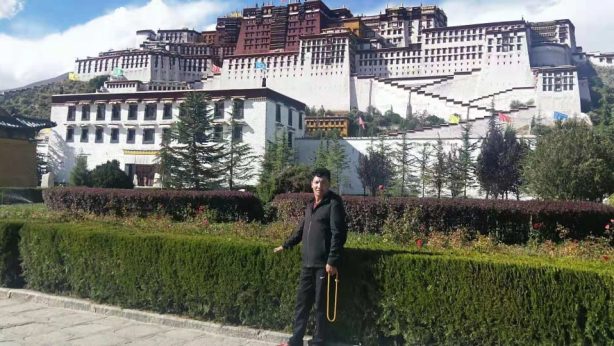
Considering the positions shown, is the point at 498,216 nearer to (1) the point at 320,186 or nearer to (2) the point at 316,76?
(1) the point at 320,186

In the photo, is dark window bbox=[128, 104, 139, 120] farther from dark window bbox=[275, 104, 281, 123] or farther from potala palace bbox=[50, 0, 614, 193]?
dark window bbox=[275, 104, 281, 123]

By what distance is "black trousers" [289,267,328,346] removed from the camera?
485 cm

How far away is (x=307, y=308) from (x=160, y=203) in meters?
11.0

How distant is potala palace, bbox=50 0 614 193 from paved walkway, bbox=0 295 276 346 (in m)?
33.6

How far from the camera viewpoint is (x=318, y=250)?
4.80m

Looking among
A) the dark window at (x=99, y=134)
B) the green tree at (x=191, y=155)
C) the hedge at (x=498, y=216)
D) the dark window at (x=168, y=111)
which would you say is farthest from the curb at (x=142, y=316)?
the dark window at (x=99, y=134)

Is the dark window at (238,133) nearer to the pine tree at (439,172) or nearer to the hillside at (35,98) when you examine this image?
the pine tree at (439,172)

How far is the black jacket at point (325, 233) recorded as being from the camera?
4660mm

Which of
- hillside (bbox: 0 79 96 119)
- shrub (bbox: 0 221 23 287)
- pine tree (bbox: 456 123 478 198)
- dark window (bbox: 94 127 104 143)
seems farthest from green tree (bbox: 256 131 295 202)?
hillside (bbox: 0 79 96 119)

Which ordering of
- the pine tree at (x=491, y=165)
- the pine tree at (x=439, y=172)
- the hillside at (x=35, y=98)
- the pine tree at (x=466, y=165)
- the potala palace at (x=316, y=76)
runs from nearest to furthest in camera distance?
1. the pine tree at (x=491, y=165)
2. the pine tree at (x=466, y=165)
3. the pine tree at (x=439, y=172)
4. the potala palace at (x=316, y=76)
5. the hillside at (x=35, y=98)

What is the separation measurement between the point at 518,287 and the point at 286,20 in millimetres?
83978

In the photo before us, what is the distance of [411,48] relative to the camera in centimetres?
7488

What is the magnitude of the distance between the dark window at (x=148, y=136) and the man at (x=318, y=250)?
135 feet

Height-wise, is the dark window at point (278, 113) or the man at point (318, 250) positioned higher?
the dark window at point (278, 113)
